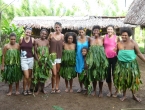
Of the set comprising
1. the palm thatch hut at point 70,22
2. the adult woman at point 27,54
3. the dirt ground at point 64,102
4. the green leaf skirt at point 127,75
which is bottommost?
the dirt ground at point 64,102

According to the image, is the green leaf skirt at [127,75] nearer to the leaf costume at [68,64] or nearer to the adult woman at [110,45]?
the adult woman at [110,45]

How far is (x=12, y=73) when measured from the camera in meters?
4.45

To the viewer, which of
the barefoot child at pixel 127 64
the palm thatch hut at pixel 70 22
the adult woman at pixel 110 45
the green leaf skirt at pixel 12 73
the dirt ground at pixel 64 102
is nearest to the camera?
the dirt ground at pixel 64 102

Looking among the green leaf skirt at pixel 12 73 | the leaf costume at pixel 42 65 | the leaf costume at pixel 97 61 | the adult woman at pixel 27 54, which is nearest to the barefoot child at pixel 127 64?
the leaf costume at pixel 97 61

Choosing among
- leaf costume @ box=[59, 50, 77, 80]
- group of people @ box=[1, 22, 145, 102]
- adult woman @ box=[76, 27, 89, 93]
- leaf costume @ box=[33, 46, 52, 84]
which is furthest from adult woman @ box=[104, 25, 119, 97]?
leaf costume @ box=[33, 46, 52, 84]

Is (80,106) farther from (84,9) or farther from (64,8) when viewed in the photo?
(84,9)

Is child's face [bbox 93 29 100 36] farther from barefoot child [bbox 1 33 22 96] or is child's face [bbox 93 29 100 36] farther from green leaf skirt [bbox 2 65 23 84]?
green leaf skirt [bbox 2 65 23 84]

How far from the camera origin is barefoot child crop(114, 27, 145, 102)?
419 cm

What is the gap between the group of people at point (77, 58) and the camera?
4254mm

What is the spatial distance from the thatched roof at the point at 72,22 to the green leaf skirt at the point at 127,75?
9.20 m

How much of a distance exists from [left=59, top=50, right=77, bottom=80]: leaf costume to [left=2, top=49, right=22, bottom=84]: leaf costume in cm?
91

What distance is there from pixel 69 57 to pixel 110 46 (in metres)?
0.88

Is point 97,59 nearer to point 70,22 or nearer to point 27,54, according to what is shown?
point 27,54

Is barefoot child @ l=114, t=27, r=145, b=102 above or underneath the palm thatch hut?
underneath
